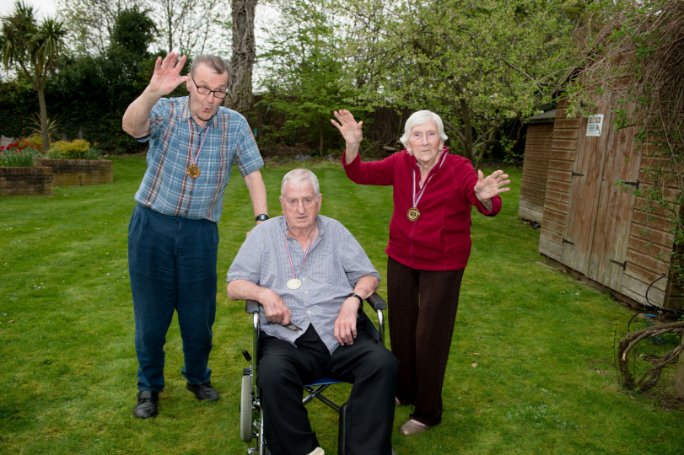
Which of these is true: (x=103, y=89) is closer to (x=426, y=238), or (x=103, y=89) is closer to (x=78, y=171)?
(x=78, y=171)

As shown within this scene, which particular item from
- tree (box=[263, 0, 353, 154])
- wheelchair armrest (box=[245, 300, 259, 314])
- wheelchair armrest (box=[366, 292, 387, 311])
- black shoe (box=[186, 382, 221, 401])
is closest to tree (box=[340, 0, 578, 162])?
wheelchair armrest (box=[366, 292, 387, 311])

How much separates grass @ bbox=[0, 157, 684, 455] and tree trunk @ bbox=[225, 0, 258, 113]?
8289 millimetres

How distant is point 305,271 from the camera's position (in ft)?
8.54

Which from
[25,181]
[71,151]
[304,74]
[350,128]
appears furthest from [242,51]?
[350,128]

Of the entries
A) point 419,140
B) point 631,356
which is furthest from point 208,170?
point 631,356

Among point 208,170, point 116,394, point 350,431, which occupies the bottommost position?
point 116,394

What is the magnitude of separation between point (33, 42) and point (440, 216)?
14.6 metres

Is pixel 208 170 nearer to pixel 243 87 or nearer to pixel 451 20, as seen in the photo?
pixel 451 20

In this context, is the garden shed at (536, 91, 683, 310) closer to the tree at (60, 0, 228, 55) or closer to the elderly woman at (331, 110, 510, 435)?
the elderly woman at (331, 110, 510, 435)

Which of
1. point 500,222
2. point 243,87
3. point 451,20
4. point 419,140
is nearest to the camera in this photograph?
point 419,140

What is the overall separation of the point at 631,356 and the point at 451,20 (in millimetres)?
5246

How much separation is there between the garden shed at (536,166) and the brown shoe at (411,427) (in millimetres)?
6957

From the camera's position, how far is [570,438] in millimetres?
2963

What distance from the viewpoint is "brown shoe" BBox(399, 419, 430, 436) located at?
289 centimetres
